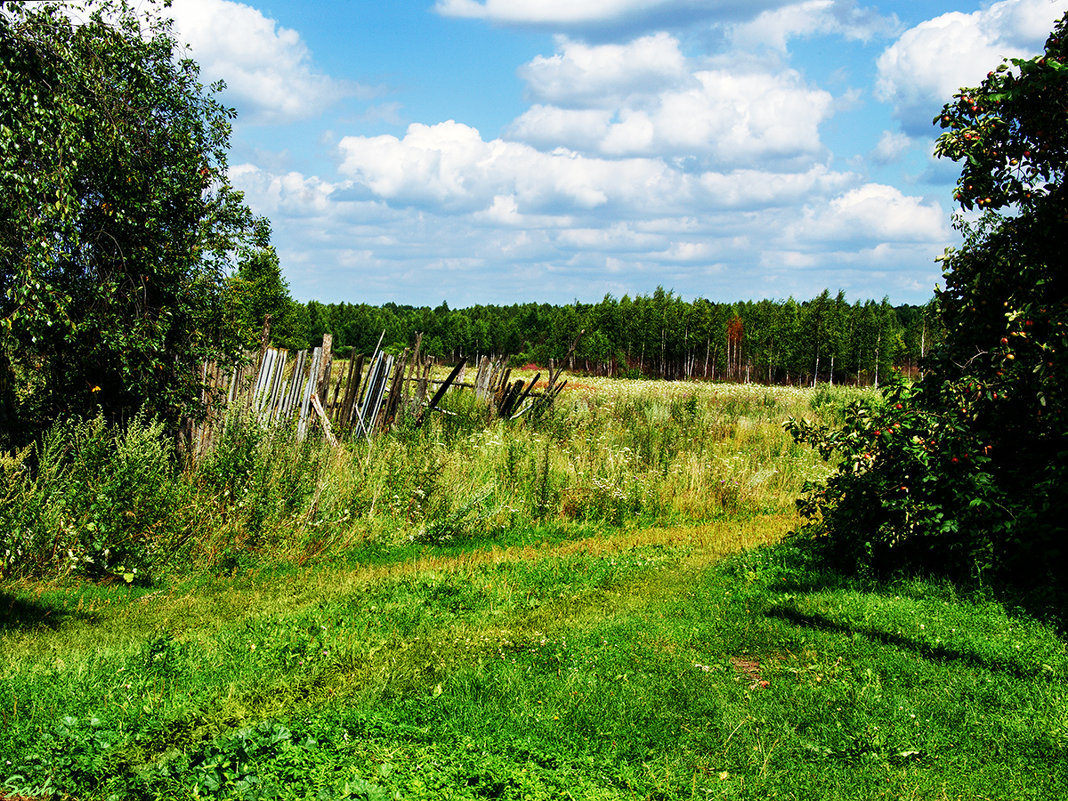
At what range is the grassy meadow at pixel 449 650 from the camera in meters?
3.56

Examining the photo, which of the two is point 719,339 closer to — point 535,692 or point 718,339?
point 718,339

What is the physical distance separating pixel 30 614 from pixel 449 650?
3299mm

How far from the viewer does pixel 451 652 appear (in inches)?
200

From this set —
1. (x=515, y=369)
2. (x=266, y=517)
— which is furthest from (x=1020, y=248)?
(x=515, y=369)

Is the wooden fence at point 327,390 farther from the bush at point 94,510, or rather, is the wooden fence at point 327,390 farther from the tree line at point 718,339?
the tree line at point 718,339

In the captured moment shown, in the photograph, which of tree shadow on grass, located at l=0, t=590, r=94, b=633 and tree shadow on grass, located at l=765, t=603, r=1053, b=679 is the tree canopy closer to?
tree shadow on grass, located at l=0, t=590, r=94, b=633

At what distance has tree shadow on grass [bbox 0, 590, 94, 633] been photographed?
18.2 ft

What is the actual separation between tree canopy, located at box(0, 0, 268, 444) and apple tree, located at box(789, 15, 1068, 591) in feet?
23.6

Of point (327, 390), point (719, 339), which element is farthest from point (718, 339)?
point (327, 390)

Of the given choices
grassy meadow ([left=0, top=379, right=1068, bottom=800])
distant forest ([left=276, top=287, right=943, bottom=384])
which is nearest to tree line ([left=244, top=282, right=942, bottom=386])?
distant forest ([left=276, top=287, right=943, bottom=384])

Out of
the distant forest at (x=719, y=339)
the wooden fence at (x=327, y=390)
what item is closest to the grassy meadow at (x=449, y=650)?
the wooden fence at (x=327, y=390)

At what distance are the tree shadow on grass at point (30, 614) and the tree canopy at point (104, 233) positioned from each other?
2210 millimetres

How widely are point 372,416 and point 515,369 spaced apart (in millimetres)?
62935

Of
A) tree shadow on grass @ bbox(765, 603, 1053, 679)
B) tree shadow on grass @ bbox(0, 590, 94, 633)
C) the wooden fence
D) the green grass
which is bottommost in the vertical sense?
tree shadow on grass @ bbox(0, 590, 94, 633)
